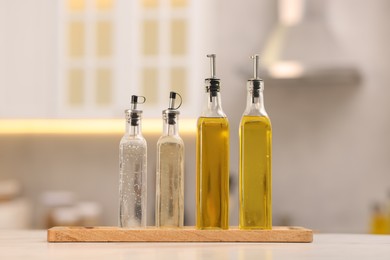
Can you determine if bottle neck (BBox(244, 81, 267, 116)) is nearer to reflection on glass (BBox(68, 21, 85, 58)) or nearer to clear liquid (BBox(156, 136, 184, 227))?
clear liquid (BBox(156, 136, 184, 227))

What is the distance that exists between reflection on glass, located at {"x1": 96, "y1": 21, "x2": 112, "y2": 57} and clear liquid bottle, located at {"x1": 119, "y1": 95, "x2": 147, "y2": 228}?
221cm

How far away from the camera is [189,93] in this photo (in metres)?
3.58

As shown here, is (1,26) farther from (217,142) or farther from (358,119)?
(217,142)

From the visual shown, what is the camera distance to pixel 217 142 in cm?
148

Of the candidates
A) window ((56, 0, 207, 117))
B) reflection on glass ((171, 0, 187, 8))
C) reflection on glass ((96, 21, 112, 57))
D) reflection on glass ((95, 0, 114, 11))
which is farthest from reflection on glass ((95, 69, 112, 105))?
reflection on glass ((171, 0, 187, 8))

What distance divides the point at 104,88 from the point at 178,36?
0.46m

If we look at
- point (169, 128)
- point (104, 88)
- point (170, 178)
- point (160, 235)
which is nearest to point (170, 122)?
point (169, 128)

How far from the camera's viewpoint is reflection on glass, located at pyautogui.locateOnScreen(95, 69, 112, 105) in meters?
3.64

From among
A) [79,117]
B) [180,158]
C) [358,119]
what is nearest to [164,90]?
[79,117]

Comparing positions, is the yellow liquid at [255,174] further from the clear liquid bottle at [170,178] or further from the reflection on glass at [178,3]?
the reflection on glass at [178,3]

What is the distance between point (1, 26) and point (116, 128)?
32.7 inches

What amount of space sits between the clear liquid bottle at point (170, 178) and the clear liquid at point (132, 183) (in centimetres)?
4

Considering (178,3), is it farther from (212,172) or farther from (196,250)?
(196,250)

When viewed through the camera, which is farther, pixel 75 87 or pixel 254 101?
pixel 75 87
